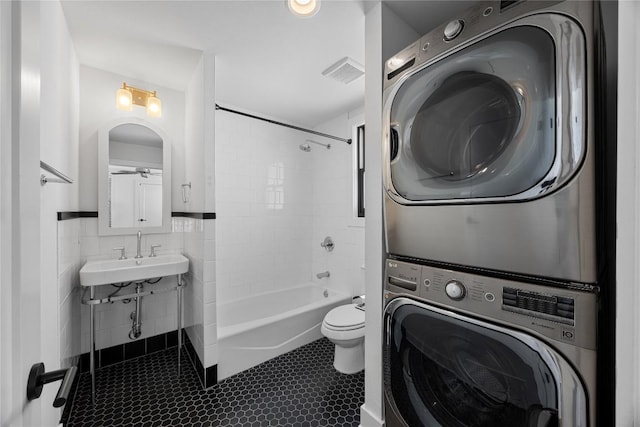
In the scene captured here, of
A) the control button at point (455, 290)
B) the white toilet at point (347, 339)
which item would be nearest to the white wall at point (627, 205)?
the control button at point (455, 290)

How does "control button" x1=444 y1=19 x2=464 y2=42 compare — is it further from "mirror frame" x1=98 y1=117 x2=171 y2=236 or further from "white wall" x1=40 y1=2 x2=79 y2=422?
"mirror frame" x1=98 y1=117 x2=171 y2=236

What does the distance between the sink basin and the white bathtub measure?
2.02 ft

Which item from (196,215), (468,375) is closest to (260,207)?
(196,215)

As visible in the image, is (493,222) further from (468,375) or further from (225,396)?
(225,396)

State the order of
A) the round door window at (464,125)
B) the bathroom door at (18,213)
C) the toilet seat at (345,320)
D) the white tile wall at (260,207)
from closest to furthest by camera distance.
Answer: the bathroom door at (18,213), the round door window at (464,125), the toilet seat at (345,320), the white tile wall at (260,207)

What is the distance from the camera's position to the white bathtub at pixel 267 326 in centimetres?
202

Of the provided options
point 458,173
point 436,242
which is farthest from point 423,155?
point 436,242

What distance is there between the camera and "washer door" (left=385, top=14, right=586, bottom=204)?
0.76 metres

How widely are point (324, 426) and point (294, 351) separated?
0.86 meters

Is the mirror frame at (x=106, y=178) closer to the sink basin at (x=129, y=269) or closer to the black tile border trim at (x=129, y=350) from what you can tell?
the sink basin at (x=129, y=269)

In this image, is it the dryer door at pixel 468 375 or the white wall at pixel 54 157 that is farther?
the white wall at pixel 54 157

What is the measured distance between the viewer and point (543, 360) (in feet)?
2.59

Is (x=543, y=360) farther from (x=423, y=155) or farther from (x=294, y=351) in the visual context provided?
(x=294, y=351)

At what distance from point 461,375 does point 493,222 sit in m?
0.56
